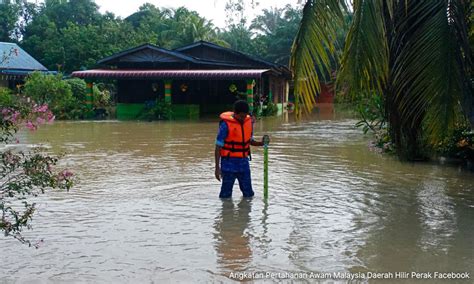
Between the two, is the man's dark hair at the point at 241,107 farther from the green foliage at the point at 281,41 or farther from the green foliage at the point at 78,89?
the green foliage at the point at 281,41

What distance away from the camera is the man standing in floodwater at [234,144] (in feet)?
22.7

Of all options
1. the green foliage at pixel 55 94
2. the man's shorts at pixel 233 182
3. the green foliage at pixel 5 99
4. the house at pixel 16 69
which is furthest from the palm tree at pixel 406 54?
the house at pixel 16 69

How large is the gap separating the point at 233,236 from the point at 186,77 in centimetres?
2141

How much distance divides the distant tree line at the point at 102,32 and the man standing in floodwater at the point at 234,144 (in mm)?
30926

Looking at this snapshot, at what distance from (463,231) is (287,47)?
4268cm

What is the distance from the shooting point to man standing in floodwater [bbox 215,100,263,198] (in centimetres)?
693

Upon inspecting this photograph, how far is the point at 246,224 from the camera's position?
20.3 feet

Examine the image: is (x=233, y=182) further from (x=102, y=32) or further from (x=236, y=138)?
(x=102, y=32)

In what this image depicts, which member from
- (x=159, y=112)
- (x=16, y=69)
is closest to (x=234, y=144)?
(x=159, y=112)

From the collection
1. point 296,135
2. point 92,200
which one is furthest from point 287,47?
point 92,200

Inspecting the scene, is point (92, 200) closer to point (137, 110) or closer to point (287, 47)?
point (137, 110)

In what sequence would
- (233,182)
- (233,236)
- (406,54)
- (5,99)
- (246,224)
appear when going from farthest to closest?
(233,182)
(246,224)
(233,236)
(5,99)
(406,54)

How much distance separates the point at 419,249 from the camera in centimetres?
519

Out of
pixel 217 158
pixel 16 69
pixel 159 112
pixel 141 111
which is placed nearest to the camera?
pixel 217 158
